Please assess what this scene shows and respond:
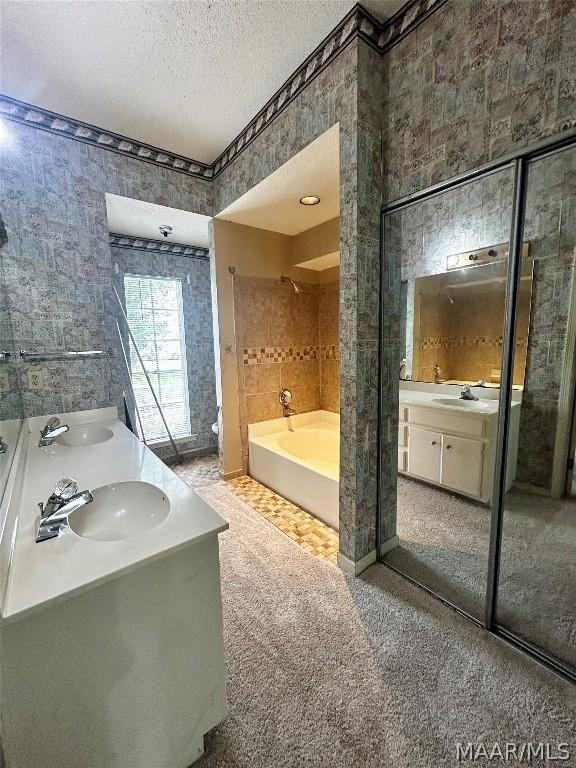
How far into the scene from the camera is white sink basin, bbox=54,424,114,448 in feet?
6.33

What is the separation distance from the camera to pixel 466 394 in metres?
1.63

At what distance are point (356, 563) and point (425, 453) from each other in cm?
76

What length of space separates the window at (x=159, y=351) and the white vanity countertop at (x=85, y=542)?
207 centimetres

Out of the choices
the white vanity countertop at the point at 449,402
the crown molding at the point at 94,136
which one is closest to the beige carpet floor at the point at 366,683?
the white vanity countertop at the point at 449,402

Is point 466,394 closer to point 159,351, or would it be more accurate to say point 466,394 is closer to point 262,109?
point 262,109

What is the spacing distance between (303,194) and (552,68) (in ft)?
4.91

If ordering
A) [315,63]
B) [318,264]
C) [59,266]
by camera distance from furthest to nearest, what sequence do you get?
[318,264] → [59,266] → [315,63]

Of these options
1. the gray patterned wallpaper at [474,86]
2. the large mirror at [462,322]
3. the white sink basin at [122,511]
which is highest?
the gray patterned wallpaper at [474,86]

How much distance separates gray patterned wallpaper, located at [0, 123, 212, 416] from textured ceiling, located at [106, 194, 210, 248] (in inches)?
5.1

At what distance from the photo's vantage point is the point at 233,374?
2.90 meters

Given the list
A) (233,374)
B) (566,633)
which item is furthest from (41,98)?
(566,633)

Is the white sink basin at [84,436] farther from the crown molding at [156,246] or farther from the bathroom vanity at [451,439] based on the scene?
the crown molding at [156,246]

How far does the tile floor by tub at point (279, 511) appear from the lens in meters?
2.03

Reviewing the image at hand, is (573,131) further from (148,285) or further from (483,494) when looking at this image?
(148,285)
